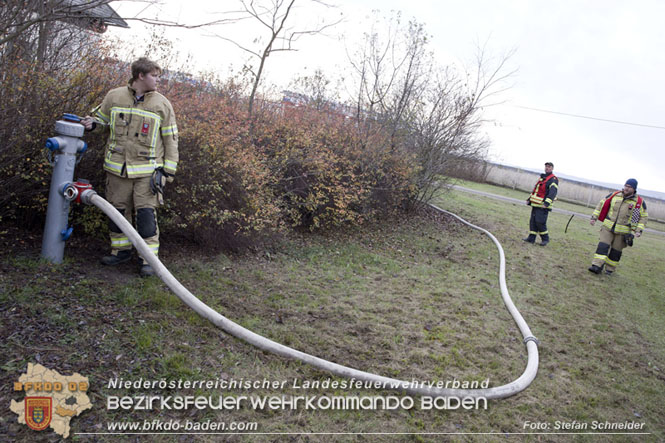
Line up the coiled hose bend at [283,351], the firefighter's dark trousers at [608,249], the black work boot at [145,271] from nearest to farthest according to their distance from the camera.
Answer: the coiled hose bend at [283,351]
the black work boot at [145,271]
the firefighter's dark trousers at [608,249]

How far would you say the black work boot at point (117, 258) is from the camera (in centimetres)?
406

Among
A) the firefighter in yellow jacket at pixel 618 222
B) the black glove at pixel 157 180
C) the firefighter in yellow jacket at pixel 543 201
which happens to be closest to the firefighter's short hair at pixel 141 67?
the black glove at pixel 157 180

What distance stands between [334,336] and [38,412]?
7.58ft

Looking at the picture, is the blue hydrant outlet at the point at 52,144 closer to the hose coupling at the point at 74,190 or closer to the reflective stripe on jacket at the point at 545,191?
the hose coupling at the point at 74,190

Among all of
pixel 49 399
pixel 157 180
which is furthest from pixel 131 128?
pixel 49 399

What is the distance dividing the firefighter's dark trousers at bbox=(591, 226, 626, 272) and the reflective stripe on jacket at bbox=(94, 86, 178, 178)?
8.23m

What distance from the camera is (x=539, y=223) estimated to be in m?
9.70

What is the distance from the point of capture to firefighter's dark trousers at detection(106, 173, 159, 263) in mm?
3936

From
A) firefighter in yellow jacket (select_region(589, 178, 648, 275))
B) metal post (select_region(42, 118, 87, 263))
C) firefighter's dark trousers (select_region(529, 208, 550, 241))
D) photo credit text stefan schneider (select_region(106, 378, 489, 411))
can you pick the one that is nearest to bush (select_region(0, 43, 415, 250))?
metal post (select_region(42, 118, 87, 263))

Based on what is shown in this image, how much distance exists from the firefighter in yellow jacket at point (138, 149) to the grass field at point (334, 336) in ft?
1.75

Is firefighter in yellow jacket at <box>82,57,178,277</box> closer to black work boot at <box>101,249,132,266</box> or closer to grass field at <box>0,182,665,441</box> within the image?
black work boot at <box>101,249,132,266</box>

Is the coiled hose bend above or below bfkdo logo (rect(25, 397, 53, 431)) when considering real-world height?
above

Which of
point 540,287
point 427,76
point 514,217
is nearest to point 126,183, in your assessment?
point 540,287

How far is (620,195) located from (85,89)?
910 centimetres
